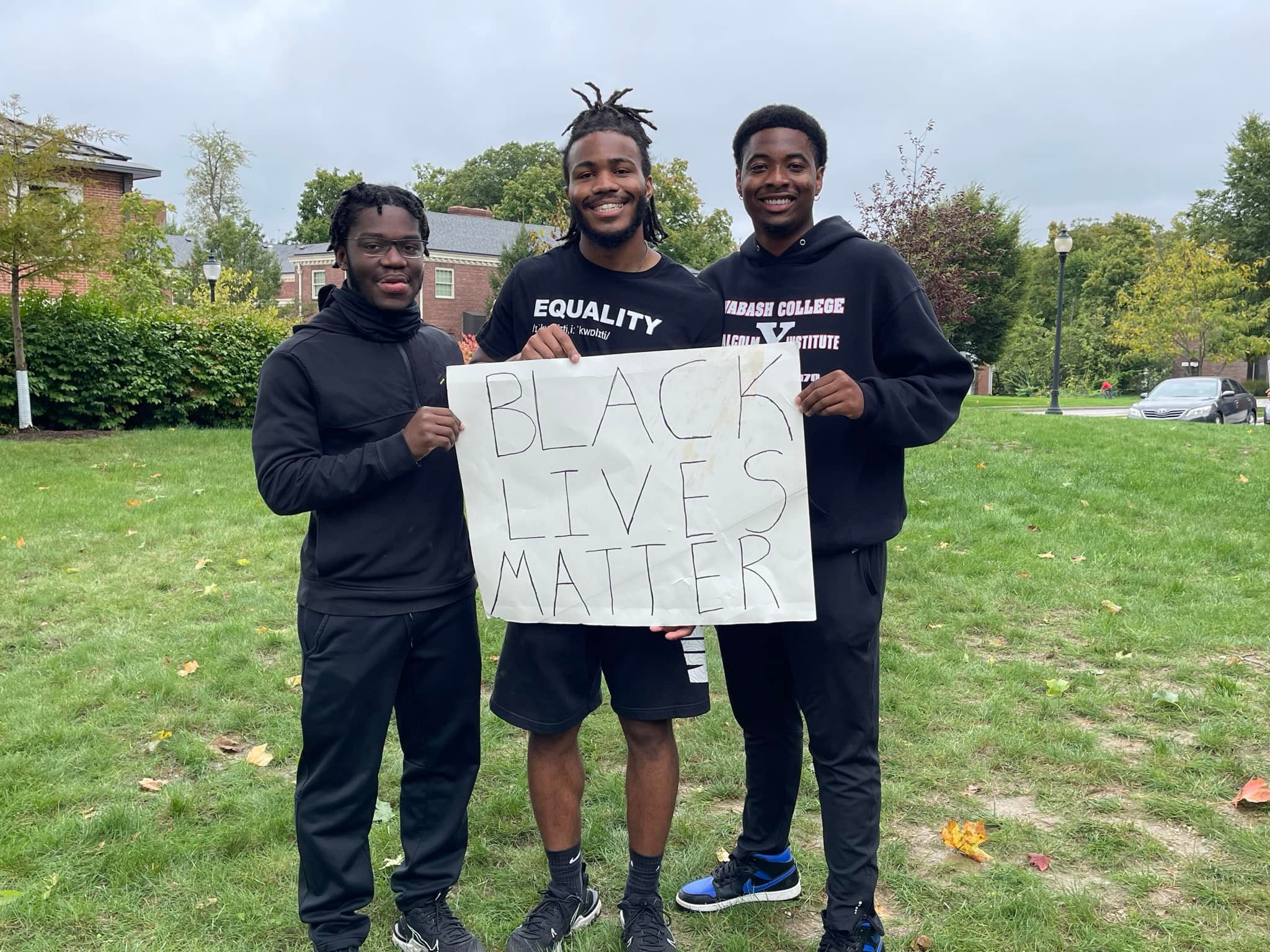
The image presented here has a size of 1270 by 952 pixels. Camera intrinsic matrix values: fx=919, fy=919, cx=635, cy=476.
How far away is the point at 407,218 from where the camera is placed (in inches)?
102

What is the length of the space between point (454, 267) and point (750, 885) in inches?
1827

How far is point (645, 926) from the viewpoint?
2699 millimetres

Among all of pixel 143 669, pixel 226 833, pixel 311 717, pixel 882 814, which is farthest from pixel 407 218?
pixel 143 669

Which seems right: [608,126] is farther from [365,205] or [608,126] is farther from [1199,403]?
[1199,403]

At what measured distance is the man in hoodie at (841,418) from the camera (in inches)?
98.3

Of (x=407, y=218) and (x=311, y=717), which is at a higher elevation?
(x=407, y=218)

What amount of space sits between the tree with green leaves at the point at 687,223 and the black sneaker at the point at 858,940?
33.7 m

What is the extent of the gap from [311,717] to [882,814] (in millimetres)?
2130

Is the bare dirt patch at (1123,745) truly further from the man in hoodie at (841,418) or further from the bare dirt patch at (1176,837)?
the man in hoodie at (841,418)

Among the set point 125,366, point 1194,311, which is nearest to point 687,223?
point 1194,311

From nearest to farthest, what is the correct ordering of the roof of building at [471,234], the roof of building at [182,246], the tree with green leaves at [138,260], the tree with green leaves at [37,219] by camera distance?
the tree with green leaves at [37,219], the tree with green leaves at [138,260], the roof of building at [471,234], the roof of building at [182,246]

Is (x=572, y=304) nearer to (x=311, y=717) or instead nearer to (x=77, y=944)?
(x=311, y=717)

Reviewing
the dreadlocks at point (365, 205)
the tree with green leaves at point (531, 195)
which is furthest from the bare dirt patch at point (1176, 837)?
the tree with green leaves at point (531, 195)

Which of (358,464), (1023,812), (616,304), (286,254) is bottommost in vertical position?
(1023,812)
